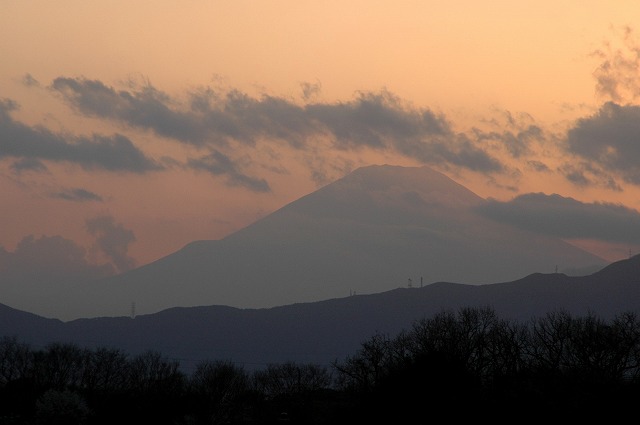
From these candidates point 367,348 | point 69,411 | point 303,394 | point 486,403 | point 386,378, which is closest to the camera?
point 486,403

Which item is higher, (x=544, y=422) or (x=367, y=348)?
(x=367, y=348)

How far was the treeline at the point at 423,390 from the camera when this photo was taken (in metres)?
76.9

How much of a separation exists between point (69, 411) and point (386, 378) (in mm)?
30101

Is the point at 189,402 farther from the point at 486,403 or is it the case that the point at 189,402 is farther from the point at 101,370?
the point at 101,370

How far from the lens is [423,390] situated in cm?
8162

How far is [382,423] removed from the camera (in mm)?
82688

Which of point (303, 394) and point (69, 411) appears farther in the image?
point (303, 394)

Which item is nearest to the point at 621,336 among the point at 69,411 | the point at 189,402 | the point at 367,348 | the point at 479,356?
the point at 479,356

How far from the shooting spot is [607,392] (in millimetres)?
74562

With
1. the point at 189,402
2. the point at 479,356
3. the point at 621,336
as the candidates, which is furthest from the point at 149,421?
the point at 621,336

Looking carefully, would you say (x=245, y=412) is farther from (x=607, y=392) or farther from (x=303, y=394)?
(x=607, y=392)

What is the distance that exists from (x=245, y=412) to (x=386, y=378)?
2287 centimetres

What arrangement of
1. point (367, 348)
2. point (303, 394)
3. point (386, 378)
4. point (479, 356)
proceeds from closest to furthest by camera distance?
1. point (386, 378)
2. point (479, 356)
3. point (367, 348)
4. point (303, 394)

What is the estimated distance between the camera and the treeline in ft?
252
